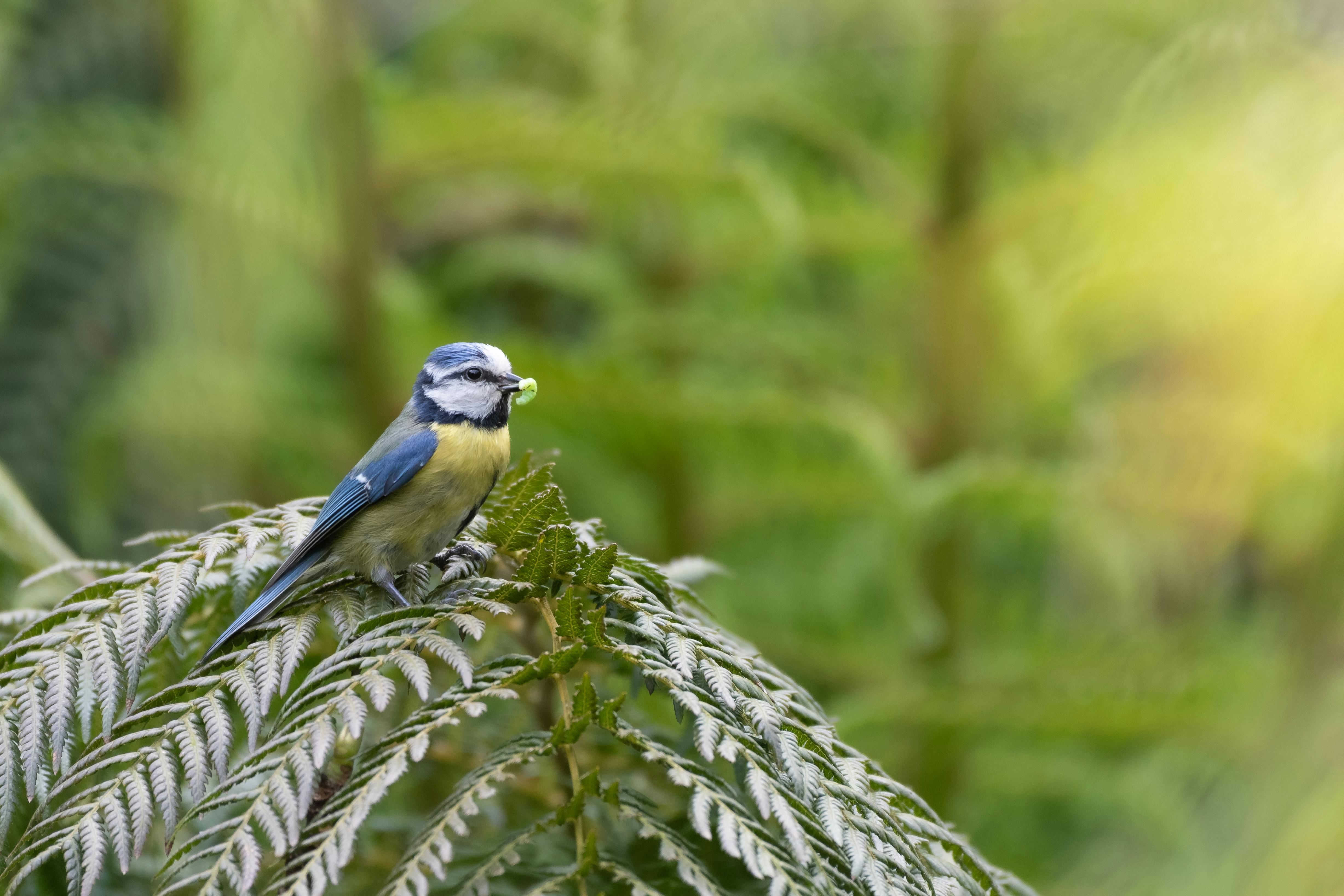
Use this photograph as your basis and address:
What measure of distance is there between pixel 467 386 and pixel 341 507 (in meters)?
0.25

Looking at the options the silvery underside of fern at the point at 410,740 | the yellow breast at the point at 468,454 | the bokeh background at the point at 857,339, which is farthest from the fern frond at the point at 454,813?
the bokeh background at the point at 857,339

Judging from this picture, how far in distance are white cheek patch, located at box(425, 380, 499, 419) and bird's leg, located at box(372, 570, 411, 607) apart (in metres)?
0.21

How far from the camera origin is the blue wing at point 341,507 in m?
0.93

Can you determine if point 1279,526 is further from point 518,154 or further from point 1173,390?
point 518,154

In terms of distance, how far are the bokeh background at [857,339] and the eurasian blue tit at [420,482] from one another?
475 millimetres

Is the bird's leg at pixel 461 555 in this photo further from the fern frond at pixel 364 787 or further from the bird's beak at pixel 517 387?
the fern frond at pixel 364 787

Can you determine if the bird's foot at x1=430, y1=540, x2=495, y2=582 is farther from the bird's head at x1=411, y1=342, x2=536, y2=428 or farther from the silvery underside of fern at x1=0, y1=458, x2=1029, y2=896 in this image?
the bird's head at x1=411, y1=342, x2=536, y2=428

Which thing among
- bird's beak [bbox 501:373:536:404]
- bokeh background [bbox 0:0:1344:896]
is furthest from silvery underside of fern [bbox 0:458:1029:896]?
bokeh background [bbox 0:0:1344:896]

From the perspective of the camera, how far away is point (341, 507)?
39.2 inches

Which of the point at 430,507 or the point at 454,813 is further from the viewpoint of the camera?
the point at 430,507

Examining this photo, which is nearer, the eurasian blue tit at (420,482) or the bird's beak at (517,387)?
the eurasian blue tit at (420,482)

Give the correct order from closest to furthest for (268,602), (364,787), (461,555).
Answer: (364,787)
(268,602)
(461,555)

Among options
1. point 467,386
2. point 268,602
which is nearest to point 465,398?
point 467,386

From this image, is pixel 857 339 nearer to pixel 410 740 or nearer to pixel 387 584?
pixel 387 584
